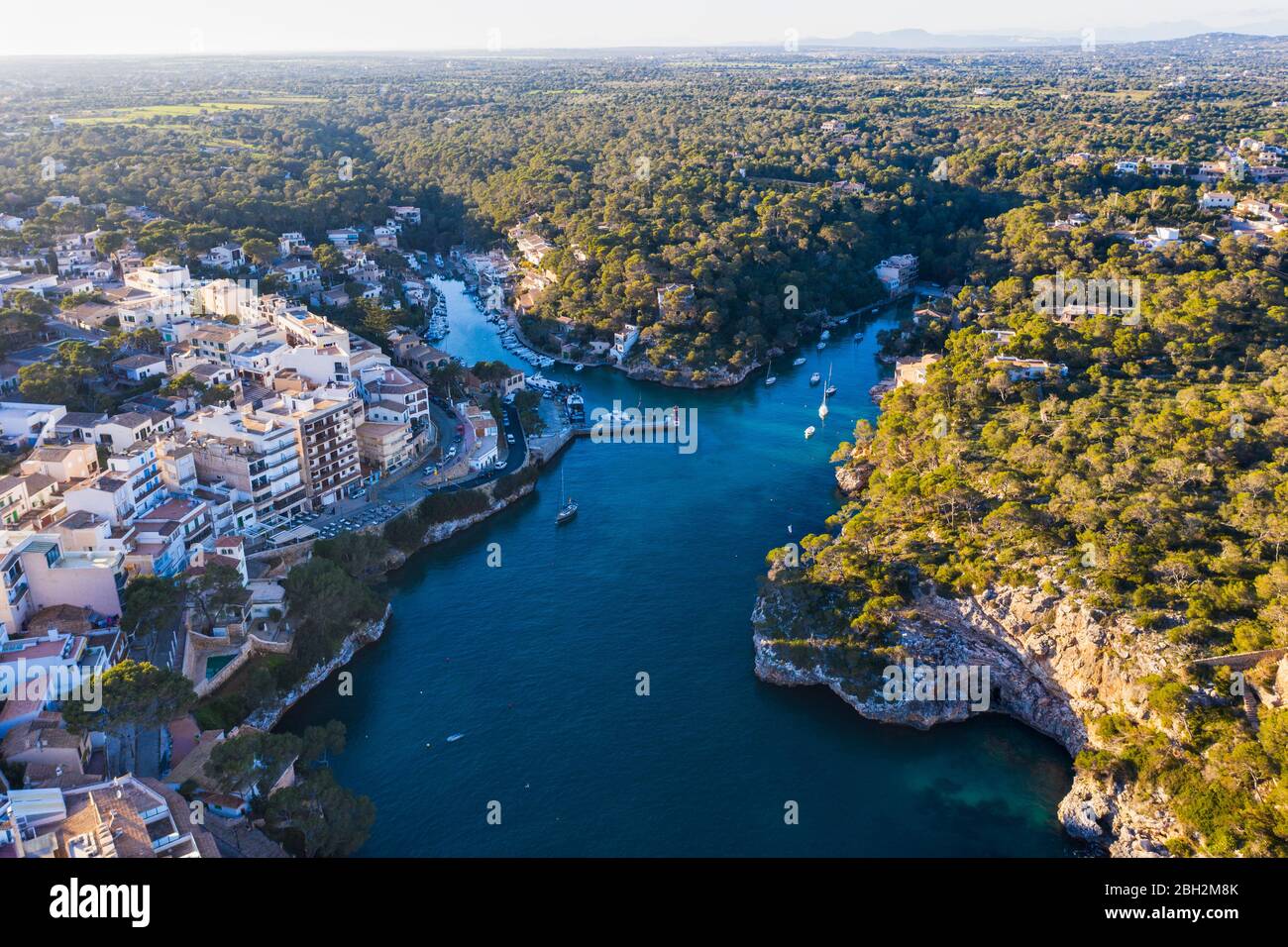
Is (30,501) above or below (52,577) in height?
above

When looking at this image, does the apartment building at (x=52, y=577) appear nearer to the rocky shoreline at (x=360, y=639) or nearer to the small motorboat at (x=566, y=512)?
the rocky shoreline at (x=360, y=639)

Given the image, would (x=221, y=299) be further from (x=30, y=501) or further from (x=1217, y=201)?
(x=1217, y=201)

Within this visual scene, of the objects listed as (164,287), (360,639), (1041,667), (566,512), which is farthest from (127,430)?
(1041,667)

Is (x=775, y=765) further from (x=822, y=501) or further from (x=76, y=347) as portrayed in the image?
(x=76, y=347)

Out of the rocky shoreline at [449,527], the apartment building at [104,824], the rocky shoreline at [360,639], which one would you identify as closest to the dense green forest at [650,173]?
the rocky shoreline at [449,527]

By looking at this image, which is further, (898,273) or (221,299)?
(898,273)

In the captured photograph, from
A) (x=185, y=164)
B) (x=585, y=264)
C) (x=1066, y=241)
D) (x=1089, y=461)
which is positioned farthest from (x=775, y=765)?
(x=185, y=164)

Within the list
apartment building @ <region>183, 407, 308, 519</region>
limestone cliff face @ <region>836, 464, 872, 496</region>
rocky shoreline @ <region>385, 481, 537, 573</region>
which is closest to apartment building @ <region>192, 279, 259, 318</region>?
apartment building @ <region>183, 407, 308, 519</region>
